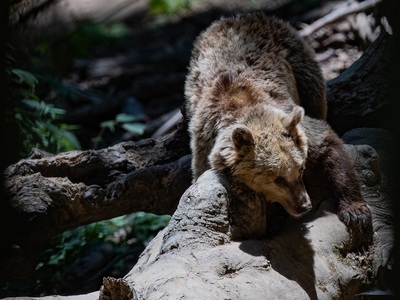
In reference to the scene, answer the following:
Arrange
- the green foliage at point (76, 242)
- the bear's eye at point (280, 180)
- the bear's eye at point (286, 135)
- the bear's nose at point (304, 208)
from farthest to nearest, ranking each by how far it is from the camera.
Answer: the green foliage at point (76, 242)
the bear's eye at point (286, 135)
the bear's eye at point (280, 180)
the bear's nose at point (304, 208)

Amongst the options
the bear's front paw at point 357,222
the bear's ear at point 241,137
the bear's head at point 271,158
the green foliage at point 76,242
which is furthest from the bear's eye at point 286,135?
the green foliage at point 76,242

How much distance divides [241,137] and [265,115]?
0.44 metres

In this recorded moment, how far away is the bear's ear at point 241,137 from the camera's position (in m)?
5.11

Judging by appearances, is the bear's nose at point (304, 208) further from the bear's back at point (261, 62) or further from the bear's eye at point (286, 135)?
the bear's back at point (261, 62)

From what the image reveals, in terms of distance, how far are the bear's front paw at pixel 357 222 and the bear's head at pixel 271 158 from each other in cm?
53

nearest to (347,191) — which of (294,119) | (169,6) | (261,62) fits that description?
(294,119)

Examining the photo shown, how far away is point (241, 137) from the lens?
5.16 meters

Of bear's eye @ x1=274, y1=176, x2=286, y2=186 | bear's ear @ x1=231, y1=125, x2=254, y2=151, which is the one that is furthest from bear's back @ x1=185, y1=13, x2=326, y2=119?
bear's eye @ x1=274, y1=176, x2=286, y2=186

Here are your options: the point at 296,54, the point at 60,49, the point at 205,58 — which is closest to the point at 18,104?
the point at 205,58

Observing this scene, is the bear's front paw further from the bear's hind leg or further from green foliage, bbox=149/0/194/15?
green foliage, bbox=149/0/194/15

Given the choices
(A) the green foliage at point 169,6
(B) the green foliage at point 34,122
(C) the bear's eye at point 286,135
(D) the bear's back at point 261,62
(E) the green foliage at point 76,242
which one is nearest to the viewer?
(C) the bear's eye at point 286,135

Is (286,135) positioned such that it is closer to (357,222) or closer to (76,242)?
(357,222)

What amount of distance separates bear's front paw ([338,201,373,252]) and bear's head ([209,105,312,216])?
53cm

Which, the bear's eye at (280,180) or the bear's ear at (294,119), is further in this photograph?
the bear's ear at (294,119)
